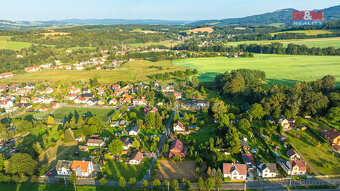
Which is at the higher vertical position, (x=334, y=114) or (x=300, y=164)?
(x=334, y=114)

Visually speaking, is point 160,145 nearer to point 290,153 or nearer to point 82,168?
point 82,168

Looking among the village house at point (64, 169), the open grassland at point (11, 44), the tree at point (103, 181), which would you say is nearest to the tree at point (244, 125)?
the tree at point (103, 181)

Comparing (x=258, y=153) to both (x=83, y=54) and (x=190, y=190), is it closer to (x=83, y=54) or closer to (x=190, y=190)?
(x=190, y=190)

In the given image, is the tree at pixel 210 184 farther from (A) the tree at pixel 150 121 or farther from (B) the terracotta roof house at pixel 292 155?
(A) the tree at pixel 150 121

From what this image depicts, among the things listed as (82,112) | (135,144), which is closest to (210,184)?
(135,144)

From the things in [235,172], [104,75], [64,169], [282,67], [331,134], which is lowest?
[64,169]

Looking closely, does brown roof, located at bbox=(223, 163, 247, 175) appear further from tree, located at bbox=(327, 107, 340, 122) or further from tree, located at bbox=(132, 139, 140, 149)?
tree, located at bbox=(327, 107, 340, 122)

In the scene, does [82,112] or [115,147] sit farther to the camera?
[82,112]
